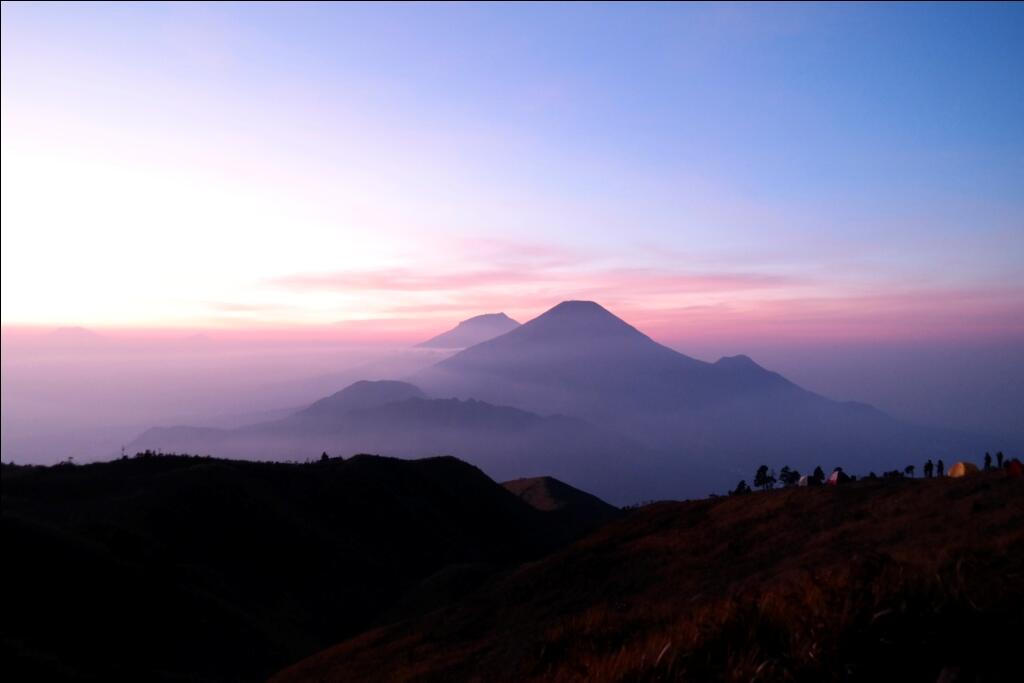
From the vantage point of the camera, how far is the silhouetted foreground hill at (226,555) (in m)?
20.4

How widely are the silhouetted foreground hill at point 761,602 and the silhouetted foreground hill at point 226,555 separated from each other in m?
6.58

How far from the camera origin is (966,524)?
11.2 m

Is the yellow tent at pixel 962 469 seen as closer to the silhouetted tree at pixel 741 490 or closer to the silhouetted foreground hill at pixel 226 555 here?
the silhouetted tree at pixel 741 490

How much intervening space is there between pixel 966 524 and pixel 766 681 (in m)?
8.61

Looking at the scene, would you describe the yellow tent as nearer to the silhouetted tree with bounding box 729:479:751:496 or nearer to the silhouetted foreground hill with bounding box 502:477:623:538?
the silhouetted tree with bounding box 729:479:751:496

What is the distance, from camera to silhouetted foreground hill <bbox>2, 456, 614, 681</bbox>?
20.4 meters

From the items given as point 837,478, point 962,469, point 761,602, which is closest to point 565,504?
point 837,478

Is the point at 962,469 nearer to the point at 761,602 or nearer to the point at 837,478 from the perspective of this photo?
the point at 837,478

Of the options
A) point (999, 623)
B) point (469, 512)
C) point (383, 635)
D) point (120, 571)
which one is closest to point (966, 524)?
point (999, 623)

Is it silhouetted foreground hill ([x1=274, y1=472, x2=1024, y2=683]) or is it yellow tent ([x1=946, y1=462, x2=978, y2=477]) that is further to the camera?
yellow tent ([x1=946, y1=462, x2=978, y2=477])

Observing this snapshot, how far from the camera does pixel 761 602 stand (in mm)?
5695

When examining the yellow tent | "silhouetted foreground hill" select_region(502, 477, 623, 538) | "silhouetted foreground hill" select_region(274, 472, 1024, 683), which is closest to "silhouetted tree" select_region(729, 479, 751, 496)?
"silhouetted foreground hill" select_region(274, 472, 1024, 683)

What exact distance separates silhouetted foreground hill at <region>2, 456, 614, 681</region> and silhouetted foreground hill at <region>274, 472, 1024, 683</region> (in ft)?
21.6

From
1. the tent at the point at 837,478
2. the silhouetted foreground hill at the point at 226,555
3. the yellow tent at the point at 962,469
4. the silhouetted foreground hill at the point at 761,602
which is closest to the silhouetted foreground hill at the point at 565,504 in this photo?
the silhouetted foreground hill at the point at 226,555
